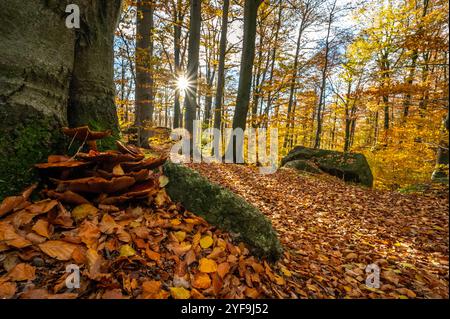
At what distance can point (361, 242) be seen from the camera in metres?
2.43

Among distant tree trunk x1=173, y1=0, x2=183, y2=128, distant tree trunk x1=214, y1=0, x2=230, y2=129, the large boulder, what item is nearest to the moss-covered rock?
the large boulder

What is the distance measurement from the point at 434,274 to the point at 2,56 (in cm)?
328

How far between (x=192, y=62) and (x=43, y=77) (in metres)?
6.87

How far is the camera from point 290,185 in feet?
18.9

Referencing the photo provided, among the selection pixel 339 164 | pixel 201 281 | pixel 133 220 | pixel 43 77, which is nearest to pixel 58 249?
pixel 133 220

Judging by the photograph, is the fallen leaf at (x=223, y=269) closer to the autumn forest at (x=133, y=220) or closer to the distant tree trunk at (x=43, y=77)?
the autumn forest at (x=133, y=220)

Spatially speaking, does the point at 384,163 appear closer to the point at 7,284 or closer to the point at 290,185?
the point at 290,185

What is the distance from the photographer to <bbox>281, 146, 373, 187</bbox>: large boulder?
→ 839 cm

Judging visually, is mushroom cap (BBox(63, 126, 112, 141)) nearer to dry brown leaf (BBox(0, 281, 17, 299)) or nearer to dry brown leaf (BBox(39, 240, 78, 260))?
dry brown leaf (BBox(39, 240, 78, 260))

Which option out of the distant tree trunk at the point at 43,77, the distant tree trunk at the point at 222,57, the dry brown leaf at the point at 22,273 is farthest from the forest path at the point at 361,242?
the distant tree trunk at the point at 222,57

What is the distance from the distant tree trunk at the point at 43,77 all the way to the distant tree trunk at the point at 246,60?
5.98 metres

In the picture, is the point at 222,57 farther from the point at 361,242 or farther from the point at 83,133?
the point at 361,242
